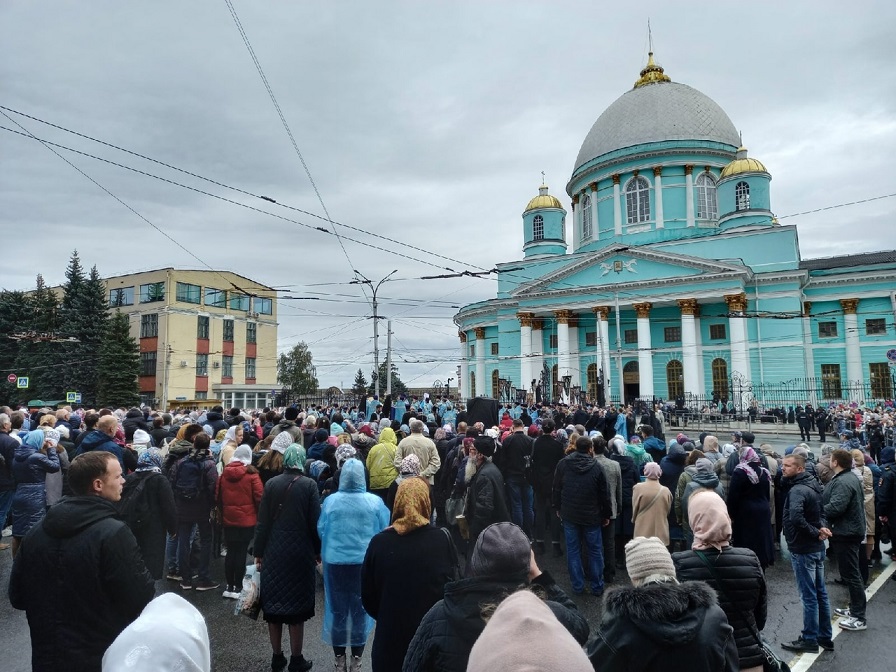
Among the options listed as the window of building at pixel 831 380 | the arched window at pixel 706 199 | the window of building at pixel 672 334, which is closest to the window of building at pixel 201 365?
the window of building at pixel 672 334

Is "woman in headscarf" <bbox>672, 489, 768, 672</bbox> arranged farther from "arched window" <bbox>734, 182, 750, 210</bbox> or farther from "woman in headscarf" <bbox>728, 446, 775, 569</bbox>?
"arched window" <bbox>734, 182, 750, 210</bbox>

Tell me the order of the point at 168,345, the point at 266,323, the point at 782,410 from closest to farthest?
the point at 782,410, the point at 168,345, the point at 266,323

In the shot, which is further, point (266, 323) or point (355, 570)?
point (266, 323)

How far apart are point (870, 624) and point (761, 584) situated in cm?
382

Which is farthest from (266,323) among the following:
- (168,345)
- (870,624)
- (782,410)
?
(870,624)

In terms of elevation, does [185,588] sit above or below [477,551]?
below

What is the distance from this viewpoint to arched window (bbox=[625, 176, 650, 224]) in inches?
1624

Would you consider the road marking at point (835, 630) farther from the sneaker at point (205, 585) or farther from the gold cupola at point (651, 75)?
the gold cupola at point (651, 75)

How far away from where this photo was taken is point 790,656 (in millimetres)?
5113

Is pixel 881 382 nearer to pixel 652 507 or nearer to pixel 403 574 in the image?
pixel 652 507

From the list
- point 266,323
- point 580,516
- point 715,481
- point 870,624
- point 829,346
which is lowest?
point 870,624

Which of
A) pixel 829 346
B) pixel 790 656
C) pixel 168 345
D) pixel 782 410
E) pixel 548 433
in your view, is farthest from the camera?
pixel 168 345

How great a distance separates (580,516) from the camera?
6738 millimetres

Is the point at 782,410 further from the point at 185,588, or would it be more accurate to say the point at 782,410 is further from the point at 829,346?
the point at 185,588
